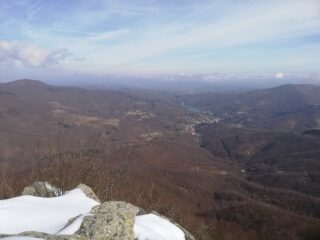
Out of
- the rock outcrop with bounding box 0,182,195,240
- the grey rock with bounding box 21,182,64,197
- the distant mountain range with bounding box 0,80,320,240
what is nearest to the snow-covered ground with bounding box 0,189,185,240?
the rock outcrop with bounding box 0,182,195,240

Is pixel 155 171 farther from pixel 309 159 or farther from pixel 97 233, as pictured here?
pixel 97 233

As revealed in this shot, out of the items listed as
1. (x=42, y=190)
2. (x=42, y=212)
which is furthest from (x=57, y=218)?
(x=42, y=190)

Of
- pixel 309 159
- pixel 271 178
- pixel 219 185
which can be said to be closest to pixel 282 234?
pixel 219 185

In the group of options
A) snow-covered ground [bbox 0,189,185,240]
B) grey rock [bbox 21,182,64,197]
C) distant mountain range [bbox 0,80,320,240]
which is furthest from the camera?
distant mountain range [bbox 0,80,320,240]

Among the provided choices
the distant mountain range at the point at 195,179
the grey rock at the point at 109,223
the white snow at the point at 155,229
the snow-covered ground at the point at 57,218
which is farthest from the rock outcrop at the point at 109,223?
the distant mountain range at the point at 195,179

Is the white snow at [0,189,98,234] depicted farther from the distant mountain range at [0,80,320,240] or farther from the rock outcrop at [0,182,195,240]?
the distant mountain range at [0,80,320,240]

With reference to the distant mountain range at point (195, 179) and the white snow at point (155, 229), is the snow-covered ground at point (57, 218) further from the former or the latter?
the distant mountain range at point (195, 179)
